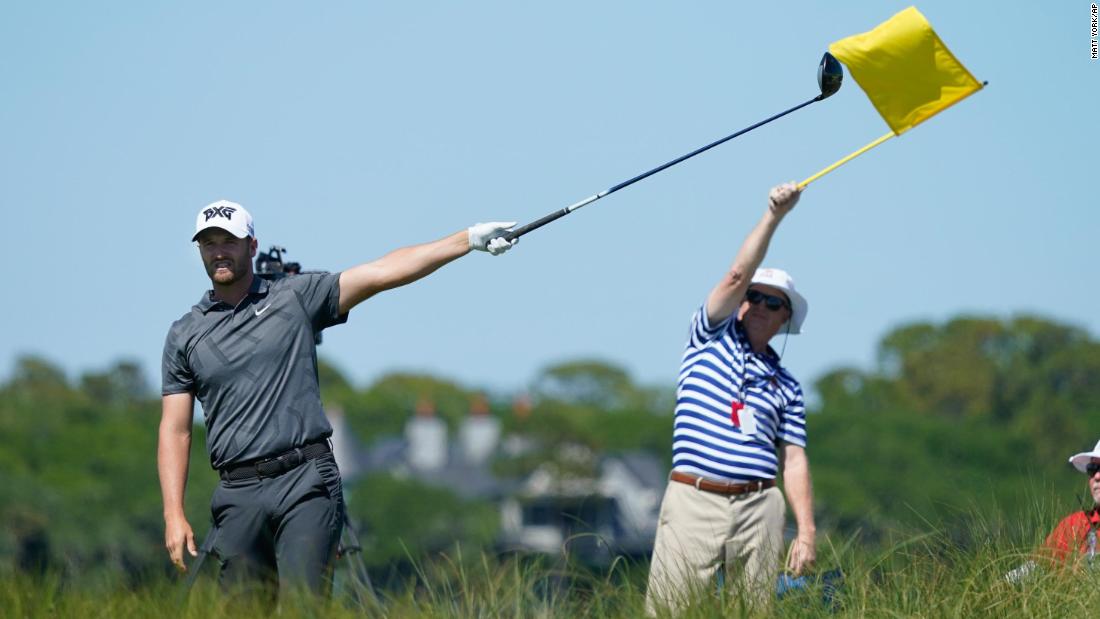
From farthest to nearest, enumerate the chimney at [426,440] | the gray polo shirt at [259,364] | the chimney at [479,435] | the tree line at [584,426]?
1. the chimney at [479,435]
2. the chimney at [426,440]
3. the tree line at [584,426]
4. the gray polo shirt at [259,364]

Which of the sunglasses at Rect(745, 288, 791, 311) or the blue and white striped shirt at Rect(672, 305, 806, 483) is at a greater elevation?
the sunglasses at Rect(745, 288, 791, 311)

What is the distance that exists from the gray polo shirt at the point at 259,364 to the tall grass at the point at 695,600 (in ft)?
1.75

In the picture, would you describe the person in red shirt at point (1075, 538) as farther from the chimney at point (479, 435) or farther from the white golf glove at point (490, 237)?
the chimney at point (479, 435)

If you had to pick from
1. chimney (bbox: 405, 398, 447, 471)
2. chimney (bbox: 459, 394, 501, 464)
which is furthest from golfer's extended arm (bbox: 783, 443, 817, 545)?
chimney (bbox: 459, 394, 501, 464)

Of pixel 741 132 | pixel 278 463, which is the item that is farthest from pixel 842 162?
pixel 278 463

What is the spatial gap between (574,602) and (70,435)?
8041 centimetres

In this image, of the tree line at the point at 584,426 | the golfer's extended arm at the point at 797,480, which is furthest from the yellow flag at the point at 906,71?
the tree line at the point at 584,426

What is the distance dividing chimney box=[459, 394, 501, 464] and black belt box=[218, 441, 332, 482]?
90.4m

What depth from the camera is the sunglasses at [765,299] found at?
6988mm

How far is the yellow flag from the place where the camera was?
22.0 feet

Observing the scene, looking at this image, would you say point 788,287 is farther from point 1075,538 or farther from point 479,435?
point 479,435

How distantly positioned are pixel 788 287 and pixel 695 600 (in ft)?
5.82

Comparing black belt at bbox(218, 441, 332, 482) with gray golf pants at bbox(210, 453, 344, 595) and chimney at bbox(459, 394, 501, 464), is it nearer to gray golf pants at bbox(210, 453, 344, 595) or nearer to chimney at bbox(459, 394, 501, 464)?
gray golf pants at bbox(210, 453, 344, 595)

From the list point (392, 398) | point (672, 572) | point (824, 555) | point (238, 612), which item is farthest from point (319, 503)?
point (392, 398)
